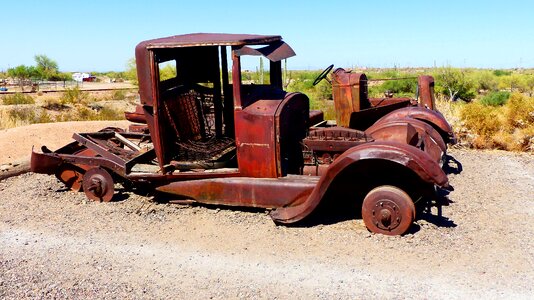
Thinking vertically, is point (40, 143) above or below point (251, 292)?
above

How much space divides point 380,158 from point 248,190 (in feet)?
5.73

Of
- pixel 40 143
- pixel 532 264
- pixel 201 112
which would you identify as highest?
pixel 201 112

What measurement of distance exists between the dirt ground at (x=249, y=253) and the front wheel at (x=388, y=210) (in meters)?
0.14

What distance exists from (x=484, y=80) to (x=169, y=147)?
41.7m

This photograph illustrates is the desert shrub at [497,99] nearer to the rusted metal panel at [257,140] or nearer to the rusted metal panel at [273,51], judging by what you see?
the rusted metal panel at [273,51]

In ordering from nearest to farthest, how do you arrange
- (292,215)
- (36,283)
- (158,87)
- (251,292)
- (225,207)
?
(251,292)
(36,283)
(292,215)
(158,87)
(225,207)

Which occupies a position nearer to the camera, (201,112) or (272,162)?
(272,162)

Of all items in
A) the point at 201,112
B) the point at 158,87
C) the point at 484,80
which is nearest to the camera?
the point at 158,87

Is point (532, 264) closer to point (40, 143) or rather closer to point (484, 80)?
point (40, 143)

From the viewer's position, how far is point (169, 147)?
21.0 ft

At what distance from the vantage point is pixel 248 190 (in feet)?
19.3

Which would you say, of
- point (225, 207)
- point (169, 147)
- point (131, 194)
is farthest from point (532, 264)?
point (131, 194)

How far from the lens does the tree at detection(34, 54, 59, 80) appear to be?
5762cm

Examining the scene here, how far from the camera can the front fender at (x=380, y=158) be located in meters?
4.87
